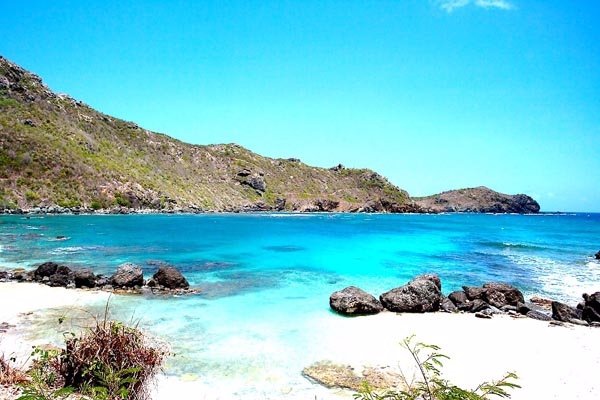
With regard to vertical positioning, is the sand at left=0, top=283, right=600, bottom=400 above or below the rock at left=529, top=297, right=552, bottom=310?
above

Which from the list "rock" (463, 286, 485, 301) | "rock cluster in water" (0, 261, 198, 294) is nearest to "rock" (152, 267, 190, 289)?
"rock cluster in water" (0, 261, 198, 294)

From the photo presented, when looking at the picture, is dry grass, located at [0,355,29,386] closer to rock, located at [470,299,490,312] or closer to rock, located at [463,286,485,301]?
rock, located at [470,299,490,312]

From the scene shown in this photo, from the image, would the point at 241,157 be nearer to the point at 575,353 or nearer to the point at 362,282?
the point at 362,282

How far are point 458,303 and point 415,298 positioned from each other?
9.16 ft

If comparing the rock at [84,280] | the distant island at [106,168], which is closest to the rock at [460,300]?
the rock at [84,280]

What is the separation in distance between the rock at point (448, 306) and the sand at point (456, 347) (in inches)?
38.9

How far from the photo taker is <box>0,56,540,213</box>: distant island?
8862 centimetres

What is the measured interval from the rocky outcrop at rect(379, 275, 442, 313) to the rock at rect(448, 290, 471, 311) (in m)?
0.99

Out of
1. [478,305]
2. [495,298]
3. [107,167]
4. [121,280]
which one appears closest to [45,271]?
[121,280]

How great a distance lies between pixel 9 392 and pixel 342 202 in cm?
18580

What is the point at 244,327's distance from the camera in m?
16.5

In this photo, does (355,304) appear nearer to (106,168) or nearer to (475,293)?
(475,293)

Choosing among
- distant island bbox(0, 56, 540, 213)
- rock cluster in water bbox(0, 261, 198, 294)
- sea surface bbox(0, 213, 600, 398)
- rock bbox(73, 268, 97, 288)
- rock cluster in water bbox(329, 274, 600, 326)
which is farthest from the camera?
distant island bbox(0, 56, 540, 213)

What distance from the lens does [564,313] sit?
734 inches
